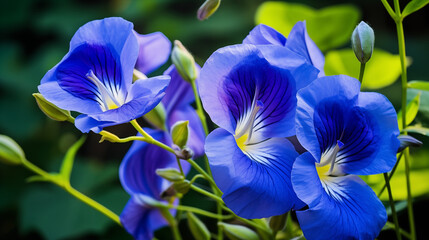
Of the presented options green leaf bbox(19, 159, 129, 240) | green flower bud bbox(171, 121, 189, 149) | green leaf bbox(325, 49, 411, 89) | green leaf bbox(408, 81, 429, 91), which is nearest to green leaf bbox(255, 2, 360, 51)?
green leaf bbox(325, 49, 411, 89)

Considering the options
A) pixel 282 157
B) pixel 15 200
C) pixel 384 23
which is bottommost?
pixel 15 200

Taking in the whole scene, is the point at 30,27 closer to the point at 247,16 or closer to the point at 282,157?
the point at 247,16

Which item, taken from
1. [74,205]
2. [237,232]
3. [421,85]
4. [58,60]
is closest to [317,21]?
[421,85]

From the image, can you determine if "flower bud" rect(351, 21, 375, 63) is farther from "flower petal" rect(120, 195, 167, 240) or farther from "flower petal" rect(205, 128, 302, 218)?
"flower petal" rect(120, 195, 167, 240)

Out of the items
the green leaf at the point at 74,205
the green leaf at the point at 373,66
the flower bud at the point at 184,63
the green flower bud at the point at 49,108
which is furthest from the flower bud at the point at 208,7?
the green leaf at the point at 74,205

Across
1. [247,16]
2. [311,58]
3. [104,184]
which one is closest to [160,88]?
[311,58]

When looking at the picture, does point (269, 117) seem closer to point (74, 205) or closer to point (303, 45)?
point (303, 45)

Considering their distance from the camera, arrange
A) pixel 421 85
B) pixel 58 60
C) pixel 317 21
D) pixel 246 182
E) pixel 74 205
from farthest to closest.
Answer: pixel 58 60, pixel 74 205, pixel 317 21, pixel 421 85, pixel 246 182
